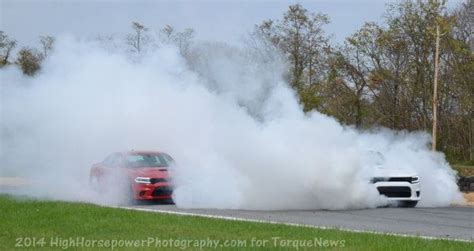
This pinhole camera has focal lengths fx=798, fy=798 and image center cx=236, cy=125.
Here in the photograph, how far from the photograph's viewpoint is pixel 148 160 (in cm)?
1900

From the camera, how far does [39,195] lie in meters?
18.3

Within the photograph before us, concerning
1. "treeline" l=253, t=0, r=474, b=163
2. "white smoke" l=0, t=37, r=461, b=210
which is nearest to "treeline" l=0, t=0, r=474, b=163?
"treeline" l=253, t=0, r=474, b=163

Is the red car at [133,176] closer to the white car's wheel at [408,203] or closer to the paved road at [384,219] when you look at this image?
the paved road at [384,219]

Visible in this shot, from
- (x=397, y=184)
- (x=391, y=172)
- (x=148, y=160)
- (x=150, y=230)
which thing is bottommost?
(x=150, y=230)

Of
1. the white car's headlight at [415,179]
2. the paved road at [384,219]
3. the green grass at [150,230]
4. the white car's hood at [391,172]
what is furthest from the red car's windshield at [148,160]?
the white car's headlight at [415,179]

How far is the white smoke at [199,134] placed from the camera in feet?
54.2

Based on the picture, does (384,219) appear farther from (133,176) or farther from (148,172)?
(133,176)

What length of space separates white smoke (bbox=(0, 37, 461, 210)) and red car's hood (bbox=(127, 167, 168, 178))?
0.50 m

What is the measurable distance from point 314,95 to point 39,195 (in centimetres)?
1915

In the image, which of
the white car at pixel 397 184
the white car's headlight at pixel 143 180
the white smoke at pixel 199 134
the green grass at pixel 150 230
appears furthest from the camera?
the white car at pixel 397 184

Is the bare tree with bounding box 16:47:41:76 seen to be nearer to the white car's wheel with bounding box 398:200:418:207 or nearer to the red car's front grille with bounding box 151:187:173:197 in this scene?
the red car's front grille with bounding box 151:187:173:197

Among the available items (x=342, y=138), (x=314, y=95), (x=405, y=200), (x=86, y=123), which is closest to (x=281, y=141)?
(x=342, y=138)

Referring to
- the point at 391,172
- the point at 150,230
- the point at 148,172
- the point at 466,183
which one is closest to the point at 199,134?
the point at 148,172

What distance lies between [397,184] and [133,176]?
6.06 meters
